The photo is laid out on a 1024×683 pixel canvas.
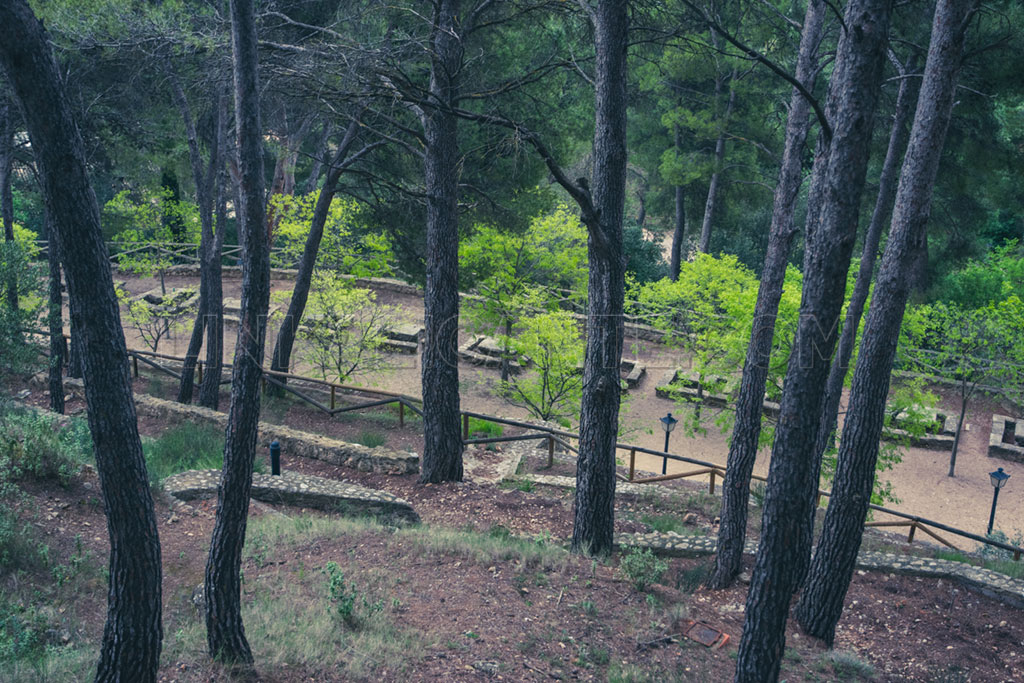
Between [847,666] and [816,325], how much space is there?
370cm

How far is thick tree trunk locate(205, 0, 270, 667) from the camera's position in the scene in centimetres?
585

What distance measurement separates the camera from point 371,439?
14.5 metres

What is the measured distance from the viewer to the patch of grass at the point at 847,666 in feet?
22.7

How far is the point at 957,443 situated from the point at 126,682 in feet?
65.5

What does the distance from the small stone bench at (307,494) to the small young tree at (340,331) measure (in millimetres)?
8483

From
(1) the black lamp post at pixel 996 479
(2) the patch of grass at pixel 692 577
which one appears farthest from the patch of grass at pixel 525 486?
(1) the black lamp post at pixel 996 479

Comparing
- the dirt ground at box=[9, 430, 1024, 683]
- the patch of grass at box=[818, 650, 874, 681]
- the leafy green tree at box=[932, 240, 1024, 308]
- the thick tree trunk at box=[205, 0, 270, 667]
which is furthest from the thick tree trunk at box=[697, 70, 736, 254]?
the thick tree trunk at box=[205, 0, 270, 667]

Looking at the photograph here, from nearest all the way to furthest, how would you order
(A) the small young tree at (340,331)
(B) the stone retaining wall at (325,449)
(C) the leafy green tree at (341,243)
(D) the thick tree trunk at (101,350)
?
(D) the thick tree trunk at (101,350), (B) the stone retaining wall at (325,449), (A) the small young tree at (340,331), (C) the leafy green tree at (341,243)

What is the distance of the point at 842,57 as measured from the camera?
541cm

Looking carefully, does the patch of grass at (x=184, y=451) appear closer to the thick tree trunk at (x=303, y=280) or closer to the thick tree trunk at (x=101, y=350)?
the thick tree trunk at (x=303, y=280)

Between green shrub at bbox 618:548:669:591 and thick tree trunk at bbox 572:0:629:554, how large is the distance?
78 centimetres

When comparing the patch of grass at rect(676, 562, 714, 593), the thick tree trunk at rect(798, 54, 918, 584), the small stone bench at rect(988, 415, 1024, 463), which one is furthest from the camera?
the small stone bench at rect(988, 415, 1024, 463)

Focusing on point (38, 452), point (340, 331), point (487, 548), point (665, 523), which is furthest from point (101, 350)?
point (340, 331)

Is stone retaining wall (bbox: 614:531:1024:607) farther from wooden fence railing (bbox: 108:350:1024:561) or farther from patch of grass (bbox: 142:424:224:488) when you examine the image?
patch of grass (bbox: 142:424:224:488)
